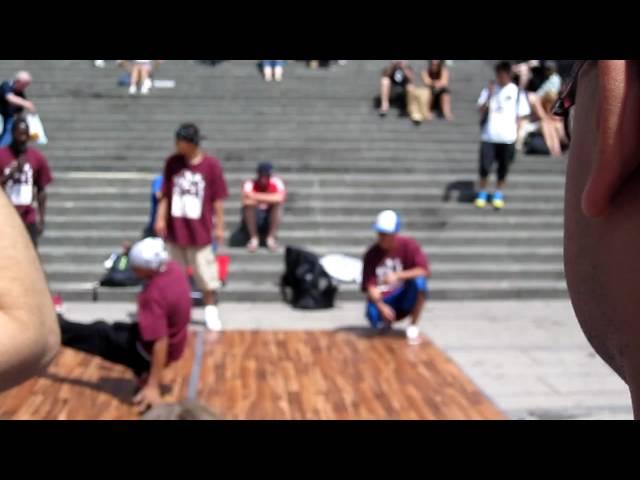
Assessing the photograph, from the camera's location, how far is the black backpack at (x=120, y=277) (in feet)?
32.6

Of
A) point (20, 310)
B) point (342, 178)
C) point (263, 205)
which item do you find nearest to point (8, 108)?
point (263, 205)

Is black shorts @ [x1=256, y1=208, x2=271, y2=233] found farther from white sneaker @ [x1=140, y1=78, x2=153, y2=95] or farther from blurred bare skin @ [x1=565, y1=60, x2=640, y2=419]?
blurred bare skin @ [x1=565, y1=60, x2=640, y2=419]

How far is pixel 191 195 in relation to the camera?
26.6ft

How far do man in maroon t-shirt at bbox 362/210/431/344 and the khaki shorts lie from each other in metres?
1.45

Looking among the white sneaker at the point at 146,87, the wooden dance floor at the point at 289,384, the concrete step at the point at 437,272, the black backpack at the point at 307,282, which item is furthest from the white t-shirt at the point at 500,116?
the white sneaker at the point at 146,87

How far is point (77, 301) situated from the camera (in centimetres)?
981

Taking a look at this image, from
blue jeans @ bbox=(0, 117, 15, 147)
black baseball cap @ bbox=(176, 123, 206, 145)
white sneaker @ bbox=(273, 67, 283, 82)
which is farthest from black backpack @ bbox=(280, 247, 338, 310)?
white sneaker @ bbox=(273, 67, 283, 82)

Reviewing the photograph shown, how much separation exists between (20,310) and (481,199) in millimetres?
11223

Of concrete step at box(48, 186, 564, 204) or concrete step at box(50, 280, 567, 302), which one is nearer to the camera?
concrete step at box(50, 280, 567, 302)

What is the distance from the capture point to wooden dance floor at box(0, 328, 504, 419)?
5910 mm
